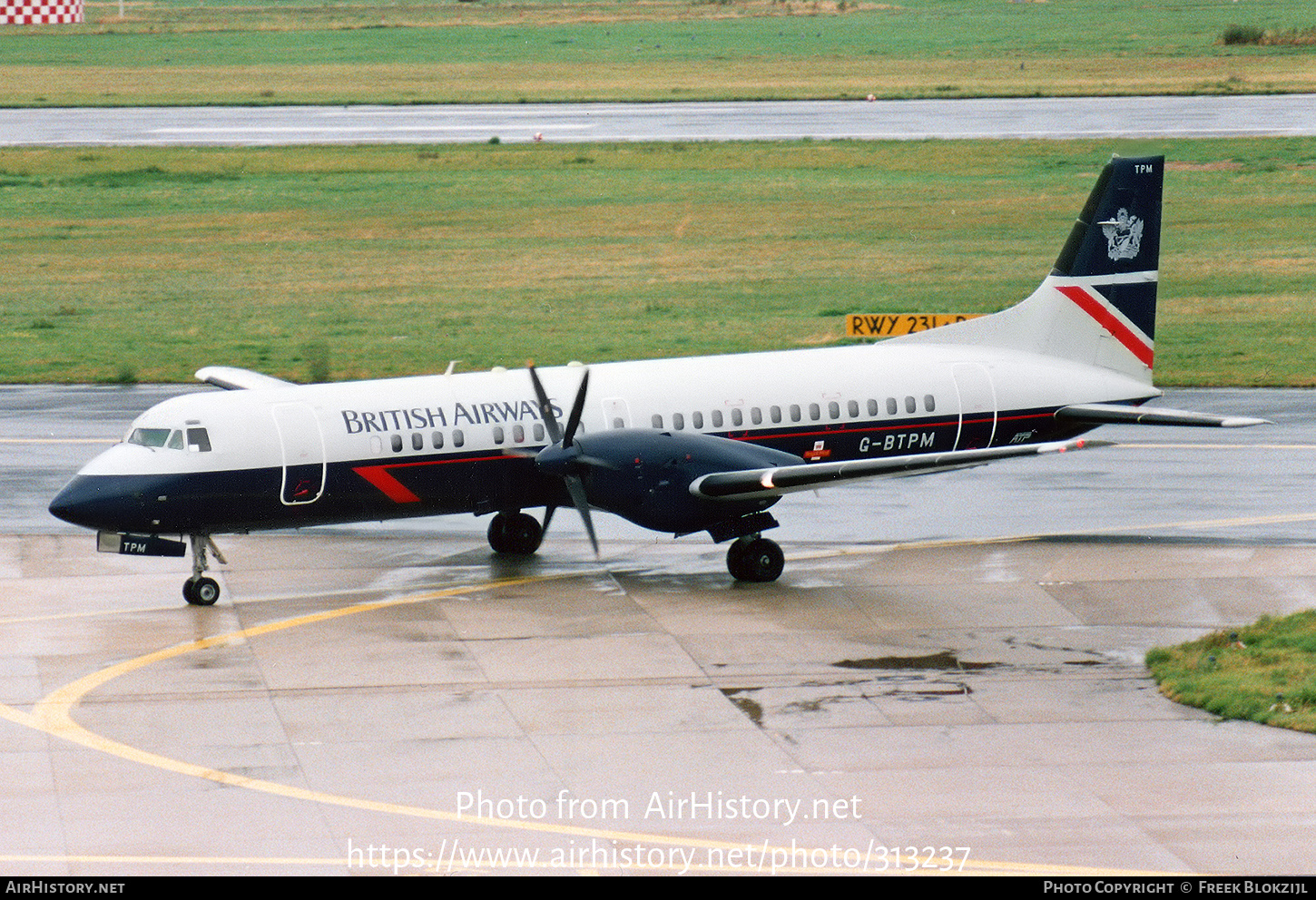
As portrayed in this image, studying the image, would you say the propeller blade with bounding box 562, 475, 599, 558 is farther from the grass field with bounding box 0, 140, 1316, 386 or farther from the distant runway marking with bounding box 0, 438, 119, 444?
the grass field with bounding box 0, 140, 1316, 386

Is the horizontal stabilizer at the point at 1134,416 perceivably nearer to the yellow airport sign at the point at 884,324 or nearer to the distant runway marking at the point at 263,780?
the yellow airport sign at the point at 884,324

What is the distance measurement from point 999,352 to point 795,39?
331ft

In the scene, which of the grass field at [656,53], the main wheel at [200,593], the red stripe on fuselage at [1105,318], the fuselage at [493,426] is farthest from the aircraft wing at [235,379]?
the grass field at [656,53]

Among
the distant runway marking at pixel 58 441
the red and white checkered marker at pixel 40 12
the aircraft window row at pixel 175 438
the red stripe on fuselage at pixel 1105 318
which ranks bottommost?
the distant runway marking at pixel 58 441

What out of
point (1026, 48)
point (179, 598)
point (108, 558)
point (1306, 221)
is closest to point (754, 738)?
point (179, 598)

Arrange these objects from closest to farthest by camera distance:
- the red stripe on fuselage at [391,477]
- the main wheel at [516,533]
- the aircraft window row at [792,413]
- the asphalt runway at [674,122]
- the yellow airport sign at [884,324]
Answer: the red stripe on fuselage at [391,477], the aircraft window row at [792,413], the main wheel at [516,533], the yellow airport sign at [884,324], the asphalt runway at [674,122]

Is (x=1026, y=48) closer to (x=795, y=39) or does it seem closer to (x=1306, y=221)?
(x=795, y=39)

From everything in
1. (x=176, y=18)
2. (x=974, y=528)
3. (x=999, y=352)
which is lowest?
(x=974, y=528)

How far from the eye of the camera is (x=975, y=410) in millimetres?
31844

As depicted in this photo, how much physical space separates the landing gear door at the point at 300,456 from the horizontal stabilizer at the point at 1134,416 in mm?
13423

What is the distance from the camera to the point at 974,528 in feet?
107

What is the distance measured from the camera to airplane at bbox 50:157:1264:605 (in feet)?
88.9

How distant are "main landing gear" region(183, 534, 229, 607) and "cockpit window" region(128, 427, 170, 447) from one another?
1.53m

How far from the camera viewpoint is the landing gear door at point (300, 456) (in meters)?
27.5
